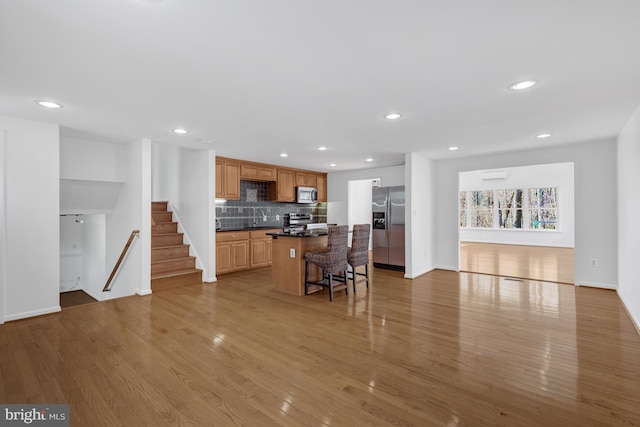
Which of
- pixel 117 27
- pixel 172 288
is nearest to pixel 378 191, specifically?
pixel 172 288

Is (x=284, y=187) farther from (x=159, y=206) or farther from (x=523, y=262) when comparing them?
(x=523, y=262)

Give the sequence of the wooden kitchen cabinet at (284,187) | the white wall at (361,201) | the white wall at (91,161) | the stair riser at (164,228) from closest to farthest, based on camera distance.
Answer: the white wall at (91,161)
the stair riser at (164,228)
the wooden kitchen cabinet at (284,187)
the white wall at (361,201)

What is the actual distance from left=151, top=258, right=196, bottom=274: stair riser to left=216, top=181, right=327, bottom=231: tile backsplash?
1.11 m

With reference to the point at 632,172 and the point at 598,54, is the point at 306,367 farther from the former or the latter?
the point at 632,172

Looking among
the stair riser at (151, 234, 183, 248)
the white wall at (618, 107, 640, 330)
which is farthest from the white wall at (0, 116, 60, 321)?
the white wall at (618, 107, 640, 330)

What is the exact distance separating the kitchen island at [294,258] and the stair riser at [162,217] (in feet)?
8.72

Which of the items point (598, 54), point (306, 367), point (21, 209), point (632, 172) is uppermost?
point (598, 54)

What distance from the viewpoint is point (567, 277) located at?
5547mm

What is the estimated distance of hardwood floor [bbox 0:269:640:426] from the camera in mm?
1932

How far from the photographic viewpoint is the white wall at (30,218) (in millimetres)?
3486

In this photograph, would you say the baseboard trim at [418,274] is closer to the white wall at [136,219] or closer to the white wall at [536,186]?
the white wall at [536,186]

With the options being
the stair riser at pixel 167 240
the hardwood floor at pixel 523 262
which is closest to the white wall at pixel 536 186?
the hardwood floor at pixel 523 262

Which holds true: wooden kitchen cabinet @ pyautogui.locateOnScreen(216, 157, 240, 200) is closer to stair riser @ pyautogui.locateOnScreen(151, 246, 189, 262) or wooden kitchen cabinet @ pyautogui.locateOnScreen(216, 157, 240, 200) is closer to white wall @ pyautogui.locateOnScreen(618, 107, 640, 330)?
stair riser @ pyautogui.locateOnScreen(151, 246, 189, 262)

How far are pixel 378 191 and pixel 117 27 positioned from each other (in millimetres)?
5566
